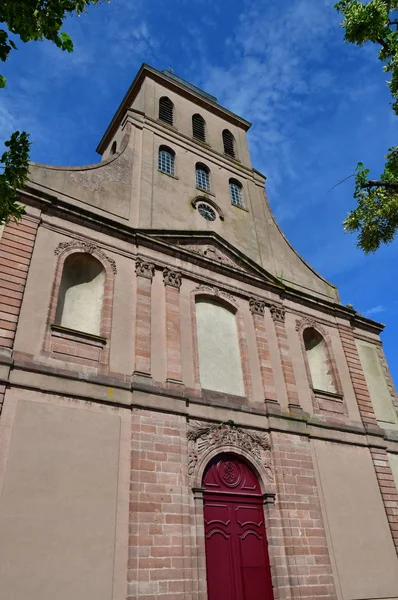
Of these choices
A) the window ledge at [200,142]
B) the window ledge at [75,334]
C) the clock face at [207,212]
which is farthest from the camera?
the window ledge at [200,142]

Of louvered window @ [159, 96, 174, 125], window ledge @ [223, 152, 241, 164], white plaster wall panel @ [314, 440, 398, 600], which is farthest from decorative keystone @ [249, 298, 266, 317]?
louvered window @ [159, 96, 174, 125]

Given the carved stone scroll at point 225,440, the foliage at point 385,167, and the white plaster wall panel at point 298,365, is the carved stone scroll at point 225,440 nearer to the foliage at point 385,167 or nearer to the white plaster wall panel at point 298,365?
the white plaster wall panel at point 298,365

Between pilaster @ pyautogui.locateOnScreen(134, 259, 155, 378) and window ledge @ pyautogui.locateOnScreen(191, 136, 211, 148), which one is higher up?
window ledge @ pyautogui.locateOnScreen(191, 136, 211, 148)

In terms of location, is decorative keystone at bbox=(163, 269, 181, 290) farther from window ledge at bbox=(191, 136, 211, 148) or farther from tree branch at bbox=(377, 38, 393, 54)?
tree branch at bbox=(377, 38, 393, 54)

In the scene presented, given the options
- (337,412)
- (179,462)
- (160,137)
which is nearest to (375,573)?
(337,412)

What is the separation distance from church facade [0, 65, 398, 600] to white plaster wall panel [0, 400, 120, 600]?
3 centimetres

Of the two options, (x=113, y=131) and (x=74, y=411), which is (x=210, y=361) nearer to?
(x=74, y=411)

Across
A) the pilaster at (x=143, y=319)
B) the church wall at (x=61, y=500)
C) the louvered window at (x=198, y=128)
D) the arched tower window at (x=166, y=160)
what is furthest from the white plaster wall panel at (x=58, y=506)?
the louvered window at (x=198, y=128)

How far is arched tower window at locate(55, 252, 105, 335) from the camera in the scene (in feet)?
35.6

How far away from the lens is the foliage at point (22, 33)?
5.52 m

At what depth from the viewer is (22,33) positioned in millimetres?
5750

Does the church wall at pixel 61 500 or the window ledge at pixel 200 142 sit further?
the window ledge at pixel 200 142

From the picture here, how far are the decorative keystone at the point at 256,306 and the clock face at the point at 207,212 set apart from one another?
10.4 ft

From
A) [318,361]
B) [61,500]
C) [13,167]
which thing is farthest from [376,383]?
[13,167]
